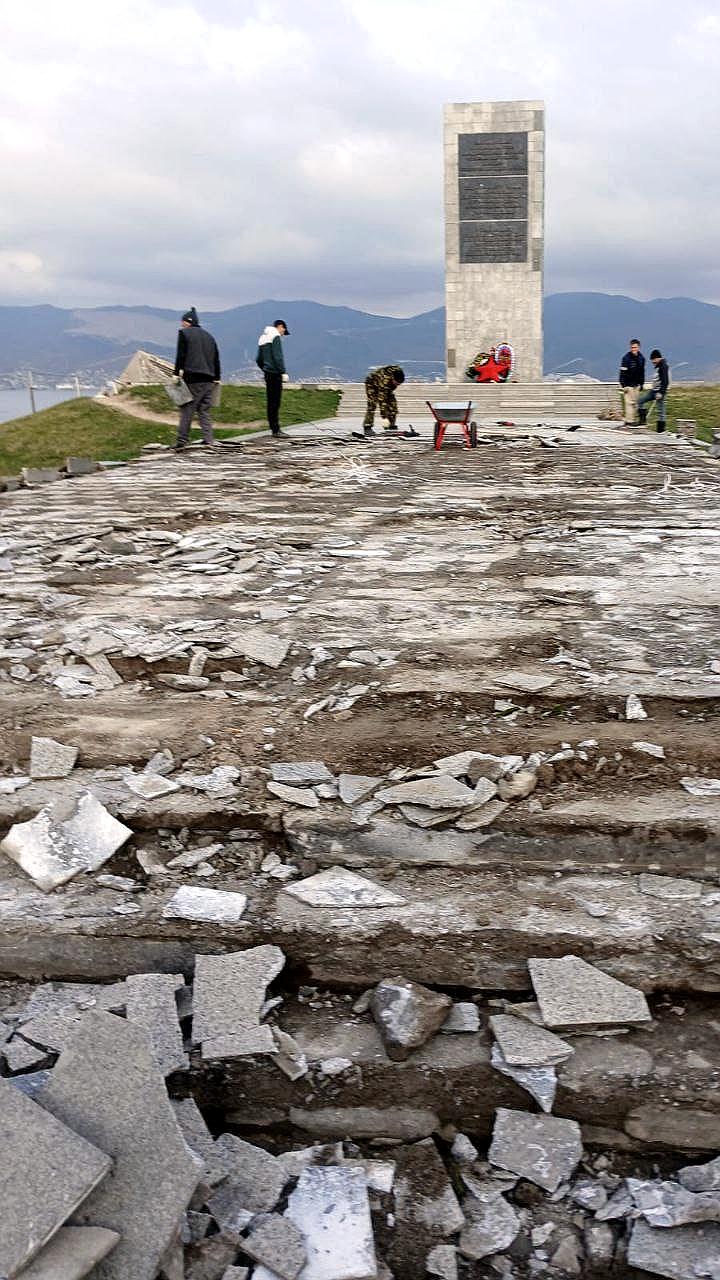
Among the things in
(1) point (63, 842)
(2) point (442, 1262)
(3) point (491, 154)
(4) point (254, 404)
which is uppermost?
(3) point (491, 154)

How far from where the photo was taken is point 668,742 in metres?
3.07

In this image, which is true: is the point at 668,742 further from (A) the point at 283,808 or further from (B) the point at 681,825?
(A) the point at 283,808

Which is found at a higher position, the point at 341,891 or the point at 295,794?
the point at 295,794

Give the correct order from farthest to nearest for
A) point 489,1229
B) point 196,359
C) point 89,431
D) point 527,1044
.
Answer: point 89,431
point 196,359
point 527,1044
point 489,1229

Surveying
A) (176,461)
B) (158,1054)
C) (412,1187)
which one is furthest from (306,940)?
(176,461)

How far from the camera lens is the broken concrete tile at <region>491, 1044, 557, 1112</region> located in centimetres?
197

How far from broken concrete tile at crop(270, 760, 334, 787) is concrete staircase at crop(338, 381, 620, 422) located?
69.1 feet

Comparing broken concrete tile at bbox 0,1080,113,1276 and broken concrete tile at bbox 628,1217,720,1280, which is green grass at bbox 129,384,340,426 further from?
broken concrete tile at bbox 628,1217,720,1280

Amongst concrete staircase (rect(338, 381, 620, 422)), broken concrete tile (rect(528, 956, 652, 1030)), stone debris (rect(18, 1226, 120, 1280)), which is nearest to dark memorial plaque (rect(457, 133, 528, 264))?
concrete staircase (rect(338, 381, 620, 422))

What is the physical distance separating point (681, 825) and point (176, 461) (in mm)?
11786

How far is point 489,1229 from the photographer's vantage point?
1818 mm

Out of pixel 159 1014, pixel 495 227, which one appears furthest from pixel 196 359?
pixel 495 227

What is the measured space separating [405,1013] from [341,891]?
40cm

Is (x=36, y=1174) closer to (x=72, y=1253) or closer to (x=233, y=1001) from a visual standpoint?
(x=72, y=1253)
